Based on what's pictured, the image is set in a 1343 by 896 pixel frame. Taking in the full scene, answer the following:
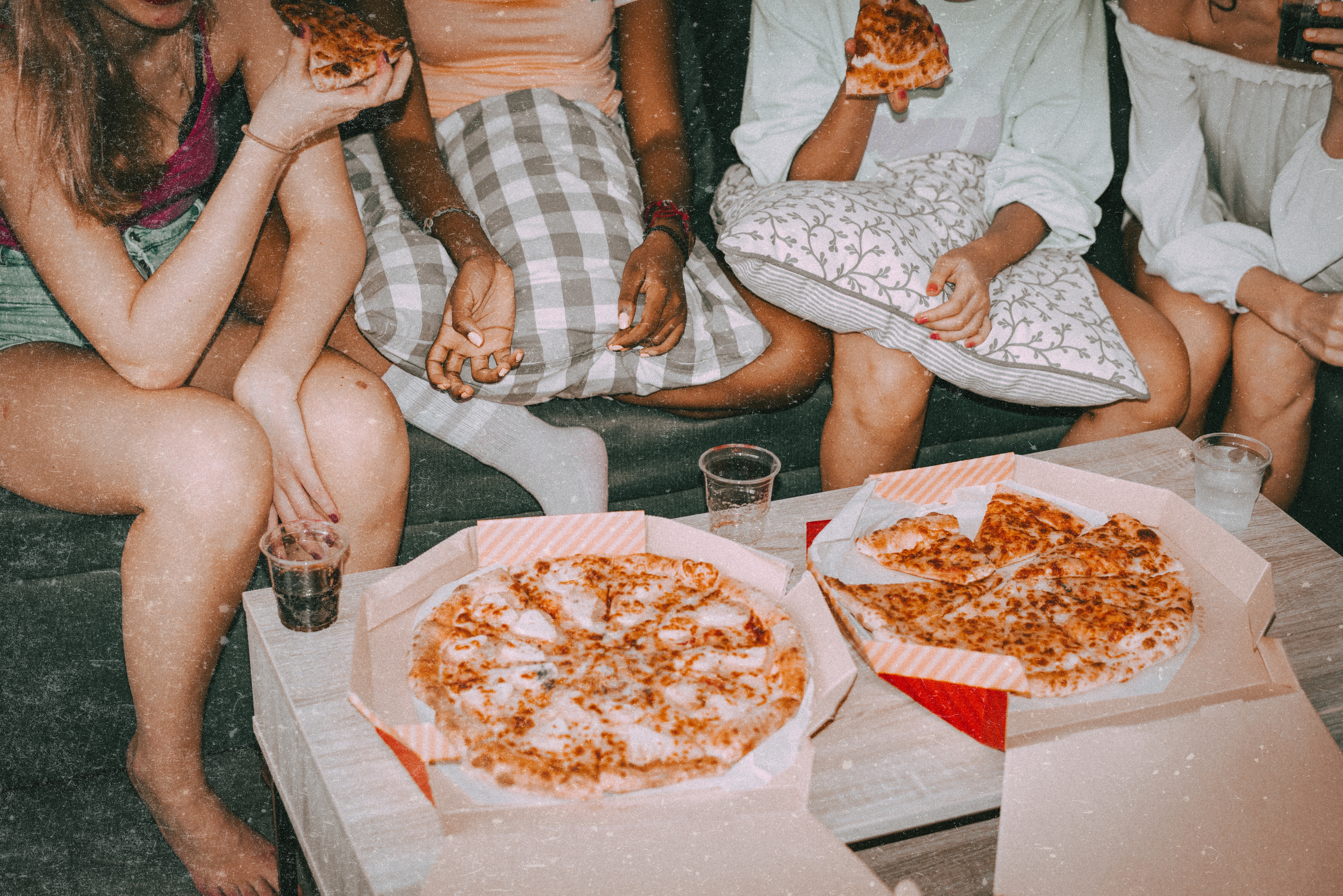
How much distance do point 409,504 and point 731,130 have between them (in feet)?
2.96

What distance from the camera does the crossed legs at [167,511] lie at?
4.09 feet

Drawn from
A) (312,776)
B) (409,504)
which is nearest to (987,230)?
(409,504)

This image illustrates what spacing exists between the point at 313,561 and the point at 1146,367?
139 cm

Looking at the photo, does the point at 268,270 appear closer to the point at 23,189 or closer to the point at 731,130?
the point at 23,189

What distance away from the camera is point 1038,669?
0.92 meters

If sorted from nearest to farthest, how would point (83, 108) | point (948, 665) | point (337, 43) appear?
point (948, 665) < point (83, 108) < point (337, 43)

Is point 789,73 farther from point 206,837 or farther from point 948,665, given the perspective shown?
point 206,837

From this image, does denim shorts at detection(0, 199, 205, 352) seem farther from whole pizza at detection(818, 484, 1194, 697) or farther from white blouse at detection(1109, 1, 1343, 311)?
white blouse at detection(1109, 1, 1343, 311)

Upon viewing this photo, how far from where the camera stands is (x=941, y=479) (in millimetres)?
1206

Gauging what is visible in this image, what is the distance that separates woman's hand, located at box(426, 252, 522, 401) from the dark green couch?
16cm

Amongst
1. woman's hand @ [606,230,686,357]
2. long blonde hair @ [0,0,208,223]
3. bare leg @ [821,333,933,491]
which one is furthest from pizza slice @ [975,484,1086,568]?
long blonde hair @ [0,0,208,223]

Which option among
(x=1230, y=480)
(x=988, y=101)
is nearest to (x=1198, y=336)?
(x=988, y=101)

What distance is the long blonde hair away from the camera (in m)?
1.13

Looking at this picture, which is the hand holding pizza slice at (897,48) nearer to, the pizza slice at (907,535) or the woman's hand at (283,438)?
the pizza slice at (907,535)
